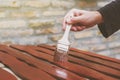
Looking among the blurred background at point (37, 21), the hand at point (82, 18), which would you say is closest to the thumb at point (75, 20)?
the hand at point (82, 18)

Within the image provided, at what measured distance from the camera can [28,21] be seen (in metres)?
1.75

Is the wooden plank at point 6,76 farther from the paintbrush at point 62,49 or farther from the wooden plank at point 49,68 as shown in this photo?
the paintbrush at point 62,49

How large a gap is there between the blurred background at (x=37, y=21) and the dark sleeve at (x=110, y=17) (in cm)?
60

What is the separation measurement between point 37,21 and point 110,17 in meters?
0.67

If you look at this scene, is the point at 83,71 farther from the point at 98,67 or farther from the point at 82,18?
the point at 82,18

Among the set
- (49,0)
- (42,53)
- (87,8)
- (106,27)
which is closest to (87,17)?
(106,27)

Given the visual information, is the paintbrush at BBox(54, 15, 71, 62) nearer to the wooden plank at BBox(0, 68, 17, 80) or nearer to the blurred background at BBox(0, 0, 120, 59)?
the wooden plank at BBox(0, 68, 17, 80)

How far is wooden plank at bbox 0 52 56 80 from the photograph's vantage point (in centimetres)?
83

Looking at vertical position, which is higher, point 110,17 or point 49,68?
point 110,17

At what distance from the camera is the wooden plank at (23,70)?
0.83m

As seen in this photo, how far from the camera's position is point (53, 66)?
1007 mm

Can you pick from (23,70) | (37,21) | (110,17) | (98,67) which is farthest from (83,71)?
(37,21)

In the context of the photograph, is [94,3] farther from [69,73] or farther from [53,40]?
[69,73]

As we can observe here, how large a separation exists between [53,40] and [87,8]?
0.44 m
